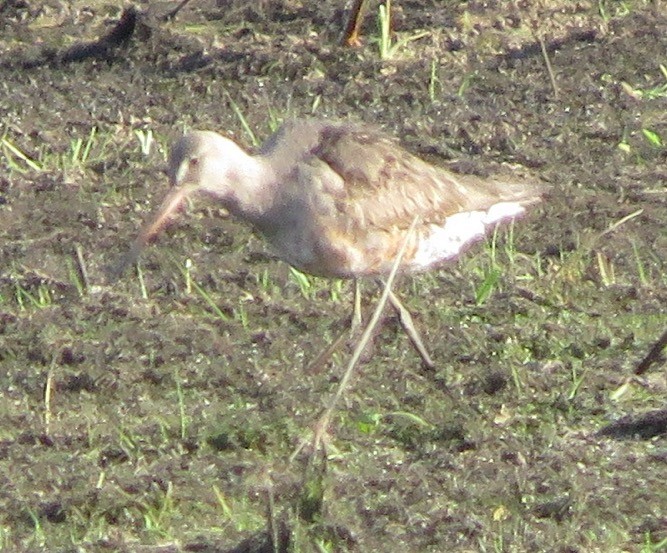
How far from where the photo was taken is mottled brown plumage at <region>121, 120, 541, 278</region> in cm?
661

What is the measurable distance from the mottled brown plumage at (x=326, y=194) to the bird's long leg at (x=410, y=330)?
0.17 meters

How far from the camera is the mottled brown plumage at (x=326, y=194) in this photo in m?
6.61

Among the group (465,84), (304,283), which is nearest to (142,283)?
(304,283)

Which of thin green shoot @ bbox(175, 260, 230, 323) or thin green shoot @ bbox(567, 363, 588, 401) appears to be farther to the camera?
thin green shoot @ bbox(175, 260, 230, 323)

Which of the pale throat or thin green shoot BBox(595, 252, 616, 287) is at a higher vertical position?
the pale throat

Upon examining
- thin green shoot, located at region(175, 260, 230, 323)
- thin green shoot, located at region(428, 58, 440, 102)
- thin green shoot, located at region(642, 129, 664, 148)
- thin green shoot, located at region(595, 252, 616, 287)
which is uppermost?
thin green shoot, located at region(642, 129, 664, 148)

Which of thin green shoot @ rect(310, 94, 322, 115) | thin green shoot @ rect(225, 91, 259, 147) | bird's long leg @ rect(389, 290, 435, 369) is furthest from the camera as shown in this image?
thin green shoot @ rect(310, 94, 322, 115)

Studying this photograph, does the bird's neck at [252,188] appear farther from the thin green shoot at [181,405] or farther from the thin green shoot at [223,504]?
the thin green shoot at [223,504]

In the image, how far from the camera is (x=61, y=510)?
18.6ft

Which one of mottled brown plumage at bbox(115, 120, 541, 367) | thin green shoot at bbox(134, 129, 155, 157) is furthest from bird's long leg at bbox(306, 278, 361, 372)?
thin green shoot at bbox(134, 129, 155, 157)

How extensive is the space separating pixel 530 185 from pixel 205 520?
268cm

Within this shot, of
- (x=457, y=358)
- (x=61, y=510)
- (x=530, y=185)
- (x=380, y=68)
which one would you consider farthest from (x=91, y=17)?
(x=61, y=510)

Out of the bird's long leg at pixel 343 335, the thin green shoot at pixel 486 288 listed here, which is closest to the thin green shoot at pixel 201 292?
the bird's long leg at pixel 343 335

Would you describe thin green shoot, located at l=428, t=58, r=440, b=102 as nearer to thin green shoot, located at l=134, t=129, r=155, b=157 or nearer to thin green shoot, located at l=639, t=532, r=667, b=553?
thin green shoot, located at l=134, t=129, r=155, b=157
